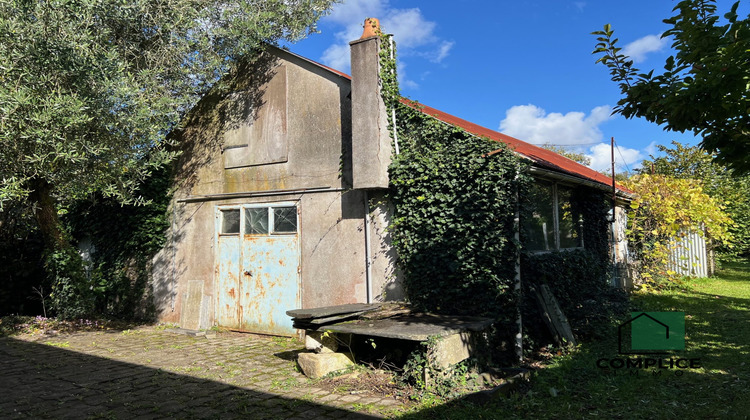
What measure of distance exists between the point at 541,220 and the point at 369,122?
3.67m

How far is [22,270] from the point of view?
12.4 meters

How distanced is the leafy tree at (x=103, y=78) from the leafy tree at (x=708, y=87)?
7.45 m

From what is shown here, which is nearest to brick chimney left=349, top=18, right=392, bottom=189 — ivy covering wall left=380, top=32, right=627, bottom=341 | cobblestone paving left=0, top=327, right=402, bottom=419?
ivy covering wall left=380, top=32, right=627, bottom=341

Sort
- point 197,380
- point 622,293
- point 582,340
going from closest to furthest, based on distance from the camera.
Result: point 197,380, point 582,340, point 622,293

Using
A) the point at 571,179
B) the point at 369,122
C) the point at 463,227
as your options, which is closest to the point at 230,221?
the point at 369,122

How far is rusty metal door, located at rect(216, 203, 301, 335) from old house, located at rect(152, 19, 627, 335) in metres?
0.02

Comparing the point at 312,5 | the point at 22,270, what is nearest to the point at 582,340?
the point at 312,5

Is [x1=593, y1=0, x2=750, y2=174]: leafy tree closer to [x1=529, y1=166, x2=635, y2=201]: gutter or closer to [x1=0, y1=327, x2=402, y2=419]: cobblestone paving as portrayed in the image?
[x1=529, y1=166, x2=635, y2=201]: gutter

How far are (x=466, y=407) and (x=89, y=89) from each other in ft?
26.3

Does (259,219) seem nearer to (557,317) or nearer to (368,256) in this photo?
(368,256)

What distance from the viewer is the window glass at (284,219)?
9.17 meters

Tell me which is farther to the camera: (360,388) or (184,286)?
(184,286)

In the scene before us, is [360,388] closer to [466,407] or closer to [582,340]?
[466,407]

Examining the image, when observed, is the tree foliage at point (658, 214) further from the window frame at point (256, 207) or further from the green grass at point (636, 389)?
the window frame at point (256, 207)
